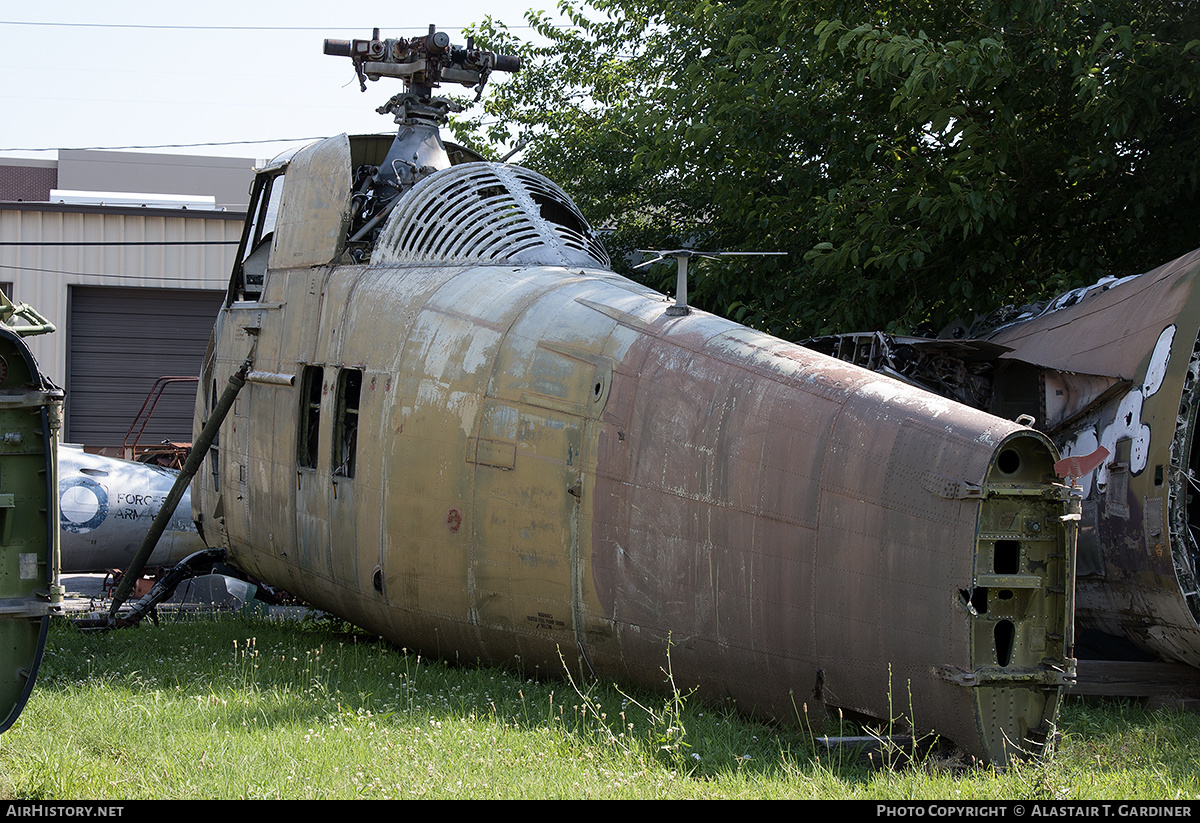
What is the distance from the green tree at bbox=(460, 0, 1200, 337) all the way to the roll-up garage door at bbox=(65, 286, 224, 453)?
55.5 ft

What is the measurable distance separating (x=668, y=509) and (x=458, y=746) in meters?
1.56

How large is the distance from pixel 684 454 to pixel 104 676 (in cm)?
424

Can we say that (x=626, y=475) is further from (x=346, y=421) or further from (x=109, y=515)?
(x=109, y=515)

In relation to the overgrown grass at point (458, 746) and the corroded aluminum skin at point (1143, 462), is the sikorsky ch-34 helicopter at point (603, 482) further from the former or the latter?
the corroded aluminum skin at point (1143, 462)

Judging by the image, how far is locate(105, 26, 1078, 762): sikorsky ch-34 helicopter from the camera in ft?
15.9

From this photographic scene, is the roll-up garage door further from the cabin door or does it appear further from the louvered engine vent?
the cabin door

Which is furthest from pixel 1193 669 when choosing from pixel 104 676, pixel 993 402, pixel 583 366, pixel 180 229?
pixel 180 229

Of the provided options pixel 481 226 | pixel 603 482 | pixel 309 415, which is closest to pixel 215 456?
pixel 309 415

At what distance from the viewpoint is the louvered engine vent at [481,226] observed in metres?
7.51

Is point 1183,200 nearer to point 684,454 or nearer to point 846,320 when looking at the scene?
point 846,320

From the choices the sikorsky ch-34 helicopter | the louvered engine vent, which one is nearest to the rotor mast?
the sikorsky ch-34 helicopter

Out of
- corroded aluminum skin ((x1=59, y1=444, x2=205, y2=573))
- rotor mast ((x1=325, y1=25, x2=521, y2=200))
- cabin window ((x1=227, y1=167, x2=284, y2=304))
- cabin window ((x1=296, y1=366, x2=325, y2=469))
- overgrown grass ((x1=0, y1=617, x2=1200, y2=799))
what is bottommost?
corroded aluminum skin ((x1=59, y1=444, x2=205, y2=573))

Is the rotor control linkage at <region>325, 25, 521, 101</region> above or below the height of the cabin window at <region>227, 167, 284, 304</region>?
above

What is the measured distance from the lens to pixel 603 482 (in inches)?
229
